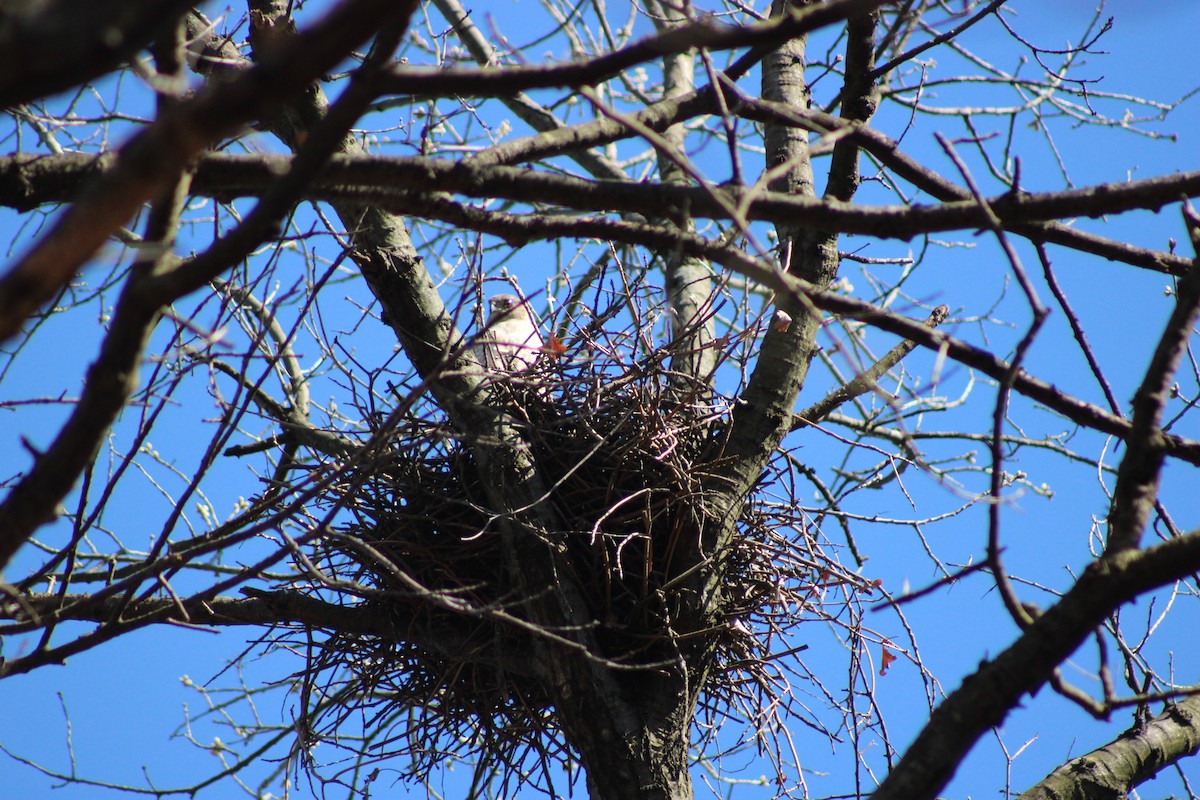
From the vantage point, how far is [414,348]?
2.64 metres

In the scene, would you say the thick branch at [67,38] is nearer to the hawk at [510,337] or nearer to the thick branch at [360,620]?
the thick branch at [360,620]

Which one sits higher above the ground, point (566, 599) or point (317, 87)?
point (317, 87)

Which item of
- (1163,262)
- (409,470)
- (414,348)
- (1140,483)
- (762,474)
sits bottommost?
(1140,483)

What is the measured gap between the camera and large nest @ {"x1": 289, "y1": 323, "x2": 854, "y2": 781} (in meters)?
2.48

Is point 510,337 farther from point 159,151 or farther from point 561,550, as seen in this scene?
point 159,151

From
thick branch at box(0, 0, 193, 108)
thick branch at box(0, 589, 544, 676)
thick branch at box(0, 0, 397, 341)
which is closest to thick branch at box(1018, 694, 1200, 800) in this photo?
thick branch at box(0, 589, 544, 676)

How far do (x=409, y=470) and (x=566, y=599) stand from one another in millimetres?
621

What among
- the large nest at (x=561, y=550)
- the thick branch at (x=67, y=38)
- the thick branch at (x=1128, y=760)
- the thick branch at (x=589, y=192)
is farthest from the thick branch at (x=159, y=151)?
the thick branch at (x=1128, y=760)

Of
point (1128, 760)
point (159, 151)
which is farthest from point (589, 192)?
point (1128, 760)

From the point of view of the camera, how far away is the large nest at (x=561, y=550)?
2.48 m

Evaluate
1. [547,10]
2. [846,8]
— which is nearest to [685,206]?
[846,8]

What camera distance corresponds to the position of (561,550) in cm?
242

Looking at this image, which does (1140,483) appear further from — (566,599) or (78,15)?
(78,15)

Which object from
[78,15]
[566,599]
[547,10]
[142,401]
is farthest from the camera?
[547,10]
